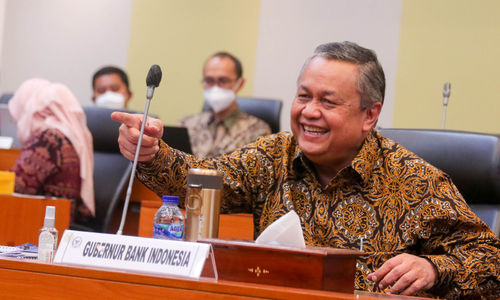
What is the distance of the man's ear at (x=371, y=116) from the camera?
5.69 ft

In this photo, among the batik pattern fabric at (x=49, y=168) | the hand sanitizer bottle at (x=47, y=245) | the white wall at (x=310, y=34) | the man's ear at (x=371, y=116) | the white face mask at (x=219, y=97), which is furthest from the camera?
the white wall at (x=310, y=34)

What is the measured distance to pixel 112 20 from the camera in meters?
5.56

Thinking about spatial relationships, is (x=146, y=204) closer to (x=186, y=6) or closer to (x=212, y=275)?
(x=212, y=275)

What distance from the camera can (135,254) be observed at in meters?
1.09

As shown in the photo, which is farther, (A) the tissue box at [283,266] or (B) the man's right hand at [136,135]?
(B) the man's right hand at [136,135]

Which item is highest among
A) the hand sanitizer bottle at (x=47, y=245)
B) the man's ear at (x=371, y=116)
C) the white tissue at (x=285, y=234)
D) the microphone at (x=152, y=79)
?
the microphone at (x=152, y=79)

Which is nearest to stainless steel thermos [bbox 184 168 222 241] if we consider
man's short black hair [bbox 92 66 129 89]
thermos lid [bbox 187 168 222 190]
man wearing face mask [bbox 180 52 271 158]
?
thermos lid [bbox 187 168 222 190]

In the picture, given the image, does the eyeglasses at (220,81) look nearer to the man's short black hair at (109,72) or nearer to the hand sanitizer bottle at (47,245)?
the man's short black hair at (109,72)

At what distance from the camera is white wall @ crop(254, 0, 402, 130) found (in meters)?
4.95

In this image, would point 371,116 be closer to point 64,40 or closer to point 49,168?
point 49,168

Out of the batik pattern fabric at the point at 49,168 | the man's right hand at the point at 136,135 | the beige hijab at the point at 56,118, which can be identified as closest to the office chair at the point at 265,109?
the beige hijab at the point at 56,118

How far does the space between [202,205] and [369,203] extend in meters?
0.54

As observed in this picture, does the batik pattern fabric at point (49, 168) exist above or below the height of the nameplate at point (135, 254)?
below

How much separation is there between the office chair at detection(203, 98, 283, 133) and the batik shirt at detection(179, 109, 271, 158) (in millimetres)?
102
